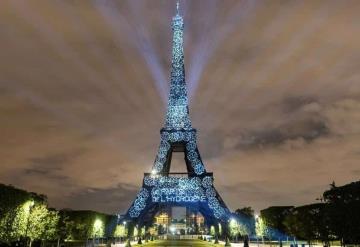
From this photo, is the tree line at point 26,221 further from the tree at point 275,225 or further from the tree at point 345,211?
the tree at point 275,225

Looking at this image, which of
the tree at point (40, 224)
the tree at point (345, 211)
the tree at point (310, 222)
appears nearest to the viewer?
the tree at point (345, 211)

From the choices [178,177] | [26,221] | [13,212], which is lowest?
[26,221]

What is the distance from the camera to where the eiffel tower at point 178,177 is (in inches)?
3984

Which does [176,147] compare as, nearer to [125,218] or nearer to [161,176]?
[161,176]

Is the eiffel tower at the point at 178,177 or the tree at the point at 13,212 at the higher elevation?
the eiffel tower at the point at 178,177

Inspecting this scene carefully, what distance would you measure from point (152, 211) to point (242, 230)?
84.8 feet

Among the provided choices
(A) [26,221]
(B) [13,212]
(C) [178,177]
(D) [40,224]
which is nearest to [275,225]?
(C) [178,177]

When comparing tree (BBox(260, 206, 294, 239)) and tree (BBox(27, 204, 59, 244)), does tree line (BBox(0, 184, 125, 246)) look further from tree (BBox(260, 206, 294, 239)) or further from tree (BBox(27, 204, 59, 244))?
tree (BBox(260, 206, 294, 239))

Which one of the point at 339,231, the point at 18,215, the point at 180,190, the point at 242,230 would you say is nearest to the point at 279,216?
the point at 242,230

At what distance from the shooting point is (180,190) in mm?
105188

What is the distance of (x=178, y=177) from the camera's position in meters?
107

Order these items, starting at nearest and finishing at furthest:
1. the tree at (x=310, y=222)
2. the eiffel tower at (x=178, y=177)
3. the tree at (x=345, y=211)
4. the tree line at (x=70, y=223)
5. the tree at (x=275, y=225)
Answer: the tree at (x=345, y=211) → the tree line at (x=70, y=223) → the tree at (x=310, y=222) → the tree at (x=275, y=225) → the eiffel tower at (x=178, y=177)

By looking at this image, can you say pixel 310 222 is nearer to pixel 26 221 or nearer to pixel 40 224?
pixel 40 224

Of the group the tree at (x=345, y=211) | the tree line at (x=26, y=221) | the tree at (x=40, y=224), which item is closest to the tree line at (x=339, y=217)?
the tree at (x=345, y=211)
